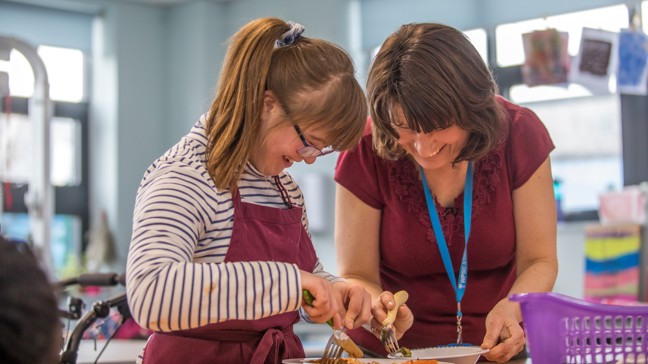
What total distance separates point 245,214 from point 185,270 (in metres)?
0.26

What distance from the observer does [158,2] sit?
7078mm

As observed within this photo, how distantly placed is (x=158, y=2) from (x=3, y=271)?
21.6ft

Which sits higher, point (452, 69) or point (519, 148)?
point (452, 69)

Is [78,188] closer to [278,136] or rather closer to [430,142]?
[430,142]

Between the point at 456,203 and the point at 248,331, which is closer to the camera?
the point at 248,331

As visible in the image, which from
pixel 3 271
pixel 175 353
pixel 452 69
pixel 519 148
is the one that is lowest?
pixel 175 353

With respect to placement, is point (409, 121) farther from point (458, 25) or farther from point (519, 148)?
point (458, 25)

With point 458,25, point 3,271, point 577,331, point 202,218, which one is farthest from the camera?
point 458,25

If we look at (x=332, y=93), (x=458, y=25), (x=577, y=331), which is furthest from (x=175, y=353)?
(x=458, y=25)

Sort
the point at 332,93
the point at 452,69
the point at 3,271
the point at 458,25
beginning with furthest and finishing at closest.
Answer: the point at 458,25
the point at 452,69
the point at 332,93
the point at 3,271

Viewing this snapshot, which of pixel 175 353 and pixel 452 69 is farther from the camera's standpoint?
pixel 452 69

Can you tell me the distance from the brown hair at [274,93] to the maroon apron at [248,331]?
80 millimetres

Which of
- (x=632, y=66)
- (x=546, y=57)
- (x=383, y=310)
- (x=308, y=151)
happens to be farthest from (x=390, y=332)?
(x=632, y=66)

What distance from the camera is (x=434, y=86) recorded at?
5.31ft
